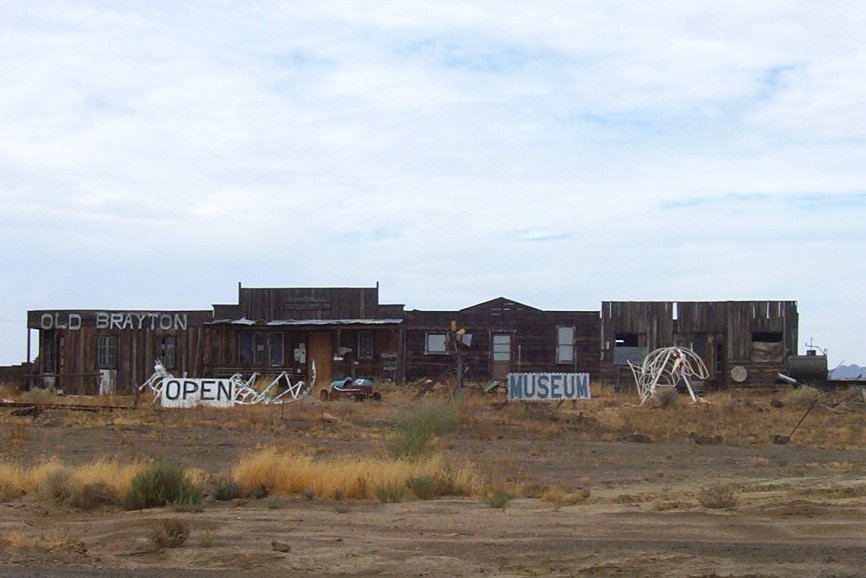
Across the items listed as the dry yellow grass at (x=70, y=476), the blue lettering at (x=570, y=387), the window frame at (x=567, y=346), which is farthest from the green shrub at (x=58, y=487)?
the window frame at (x=567, y=346)

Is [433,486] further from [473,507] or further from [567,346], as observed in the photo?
[567,346]

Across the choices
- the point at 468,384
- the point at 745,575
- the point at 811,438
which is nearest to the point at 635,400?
the point at 468,384

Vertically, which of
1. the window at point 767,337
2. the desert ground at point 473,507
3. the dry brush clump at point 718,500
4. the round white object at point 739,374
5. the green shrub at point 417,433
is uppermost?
the window at point 767,337

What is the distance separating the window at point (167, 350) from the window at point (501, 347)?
41.9 feet

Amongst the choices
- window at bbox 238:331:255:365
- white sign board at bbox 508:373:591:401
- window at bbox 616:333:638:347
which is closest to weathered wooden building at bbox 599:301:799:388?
window at bbox 616:333:638:347

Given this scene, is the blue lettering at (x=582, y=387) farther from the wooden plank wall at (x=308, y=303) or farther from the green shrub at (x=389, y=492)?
the green shrub at (x=389, y=492)

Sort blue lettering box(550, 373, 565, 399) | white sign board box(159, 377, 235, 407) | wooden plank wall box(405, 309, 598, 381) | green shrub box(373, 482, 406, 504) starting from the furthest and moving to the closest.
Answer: wooden plank wall box(405, 309, 598, 381) → blue lettering box(550, 373, 565, 399) → white sign board box(159, 377, 235, 407) → green shrub box(373, 482, 406, 504)

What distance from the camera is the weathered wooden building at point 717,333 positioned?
4797cm

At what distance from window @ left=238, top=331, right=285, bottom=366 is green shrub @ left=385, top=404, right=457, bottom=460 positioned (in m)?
24.8

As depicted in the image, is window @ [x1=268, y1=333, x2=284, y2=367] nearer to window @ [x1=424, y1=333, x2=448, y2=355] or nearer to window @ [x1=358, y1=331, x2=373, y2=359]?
window @ [x1=358, y1=331, x2=373, y2=359]

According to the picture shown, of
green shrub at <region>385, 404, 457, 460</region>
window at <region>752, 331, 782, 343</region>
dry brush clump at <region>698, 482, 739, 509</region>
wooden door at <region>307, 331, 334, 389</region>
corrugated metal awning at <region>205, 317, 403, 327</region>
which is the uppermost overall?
corrugated metal awning at <region>205, 317, 403, 327</region>

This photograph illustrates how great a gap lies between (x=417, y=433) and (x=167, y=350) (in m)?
28.7

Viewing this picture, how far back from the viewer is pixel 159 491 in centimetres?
1623

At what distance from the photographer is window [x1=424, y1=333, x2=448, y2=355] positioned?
157 feet
